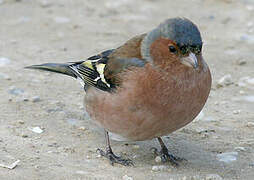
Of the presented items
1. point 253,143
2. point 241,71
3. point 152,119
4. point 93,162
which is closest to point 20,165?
point 93,162

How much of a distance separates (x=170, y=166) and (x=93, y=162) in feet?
2.19

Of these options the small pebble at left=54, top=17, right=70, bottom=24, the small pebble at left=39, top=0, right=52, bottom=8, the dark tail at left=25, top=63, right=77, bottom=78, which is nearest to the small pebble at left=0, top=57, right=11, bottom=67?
the dark tail at left=25, top=63, right=77, bottom=78

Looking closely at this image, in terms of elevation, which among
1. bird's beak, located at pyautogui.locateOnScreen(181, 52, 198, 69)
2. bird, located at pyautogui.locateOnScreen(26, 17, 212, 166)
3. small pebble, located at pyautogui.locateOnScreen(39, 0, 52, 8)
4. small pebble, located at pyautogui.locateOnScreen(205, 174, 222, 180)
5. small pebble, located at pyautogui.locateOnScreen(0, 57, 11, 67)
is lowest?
small pebble, located at pyautogui.locateOnScreen(39, 0, 52, 8)

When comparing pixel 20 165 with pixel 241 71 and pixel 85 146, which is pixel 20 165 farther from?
pixel 241 71

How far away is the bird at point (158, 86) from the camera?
4.80 metres

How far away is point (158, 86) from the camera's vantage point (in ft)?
15.8

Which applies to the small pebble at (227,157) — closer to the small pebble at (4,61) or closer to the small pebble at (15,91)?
the small pebble at (15,91)

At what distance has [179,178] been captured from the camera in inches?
192

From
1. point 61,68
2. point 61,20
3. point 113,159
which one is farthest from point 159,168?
point 61,20

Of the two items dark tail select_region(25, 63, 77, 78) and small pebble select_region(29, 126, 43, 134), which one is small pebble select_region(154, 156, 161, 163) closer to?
small pebble select_region(29, 126, 43, 134)

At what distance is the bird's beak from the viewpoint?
4.72 meters

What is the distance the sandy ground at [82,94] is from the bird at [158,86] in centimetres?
37

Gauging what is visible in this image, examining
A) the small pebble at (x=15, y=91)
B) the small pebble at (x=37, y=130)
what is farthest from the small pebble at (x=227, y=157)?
the small pebble at (x=15, y=91)

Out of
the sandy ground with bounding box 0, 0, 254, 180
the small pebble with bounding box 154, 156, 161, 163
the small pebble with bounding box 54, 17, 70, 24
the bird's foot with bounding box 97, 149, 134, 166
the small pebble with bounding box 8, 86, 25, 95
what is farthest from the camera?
the small pebble with bounding box 54, 17, 70, 24
